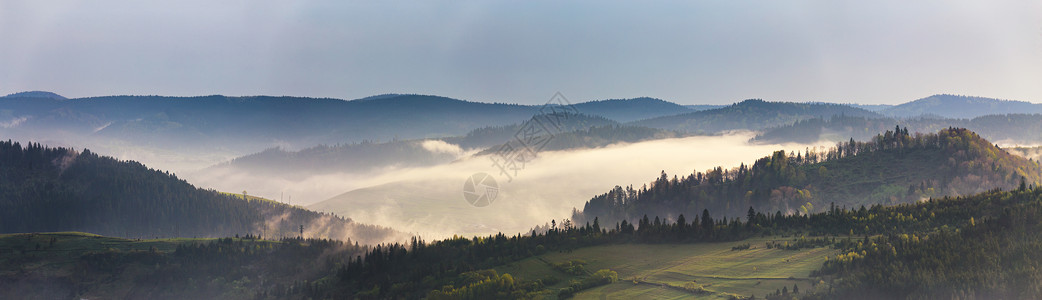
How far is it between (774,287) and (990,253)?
210 ft

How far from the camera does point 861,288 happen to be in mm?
176375

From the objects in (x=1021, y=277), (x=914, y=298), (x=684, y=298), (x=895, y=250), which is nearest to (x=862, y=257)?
(x=895, y=250)

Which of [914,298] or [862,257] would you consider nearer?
[914,298]

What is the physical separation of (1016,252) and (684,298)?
299 ft

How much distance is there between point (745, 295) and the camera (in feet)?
586

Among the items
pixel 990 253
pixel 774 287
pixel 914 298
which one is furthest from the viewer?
pixel 990 253

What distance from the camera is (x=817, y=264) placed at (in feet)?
652

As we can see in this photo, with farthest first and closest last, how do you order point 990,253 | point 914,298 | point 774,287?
point 990,253 < point 774,287 < point 914,298

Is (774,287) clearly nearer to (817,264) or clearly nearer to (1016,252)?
(817,264)

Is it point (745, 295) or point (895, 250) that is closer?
point (745, 295)

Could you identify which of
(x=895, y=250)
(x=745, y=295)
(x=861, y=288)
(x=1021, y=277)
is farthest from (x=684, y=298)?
(x=1021, y=277)

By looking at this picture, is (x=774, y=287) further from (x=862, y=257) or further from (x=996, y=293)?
(x=996, y=293)

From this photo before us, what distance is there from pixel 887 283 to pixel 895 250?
22778mm

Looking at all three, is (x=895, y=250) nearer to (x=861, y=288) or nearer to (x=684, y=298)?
(x=861, y=288)
